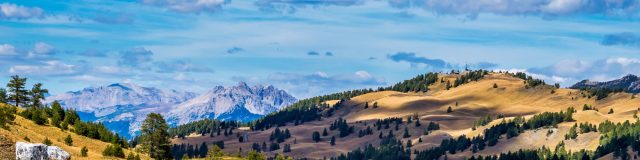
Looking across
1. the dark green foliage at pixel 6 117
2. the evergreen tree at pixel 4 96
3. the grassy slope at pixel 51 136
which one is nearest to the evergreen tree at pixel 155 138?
the grassy slope at pixel 51 136

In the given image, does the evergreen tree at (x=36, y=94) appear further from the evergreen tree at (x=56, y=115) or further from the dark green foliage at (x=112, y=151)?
the dark green foliage at (x=112, y=151)

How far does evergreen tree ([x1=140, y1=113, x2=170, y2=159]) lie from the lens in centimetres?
11625

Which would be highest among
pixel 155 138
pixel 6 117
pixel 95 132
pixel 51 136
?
pixel 6 117

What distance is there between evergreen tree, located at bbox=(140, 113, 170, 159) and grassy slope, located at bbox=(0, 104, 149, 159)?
899 centimetres

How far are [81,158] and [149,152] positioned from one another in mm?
31252

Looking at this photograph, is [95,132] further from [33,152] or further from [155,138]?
[33,152]

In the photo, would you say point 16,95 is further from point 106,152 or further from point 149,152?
point 106,152

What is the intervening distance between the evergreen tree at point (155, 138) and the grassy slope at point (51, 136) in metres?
8.99

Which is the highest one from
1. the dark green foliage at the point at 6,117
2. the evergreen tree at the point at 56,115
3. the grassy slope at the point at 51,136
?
the evergreen tree at the point at 56,115

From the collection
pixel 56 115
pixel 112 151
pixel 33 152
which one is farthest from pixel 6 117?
pixel 33 152

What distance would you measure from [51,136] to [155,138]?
71.2 feet

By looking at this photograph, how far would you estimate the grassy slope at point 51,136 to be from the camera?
8538cm

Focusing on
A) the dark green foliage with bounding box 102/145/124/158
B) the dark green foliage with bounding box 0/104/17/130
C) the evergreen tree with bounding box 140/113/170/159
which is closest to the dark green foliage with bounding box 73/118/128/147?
the evergreen tree with bounding box 140/113/170/159

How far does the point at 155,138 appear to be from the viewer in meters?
117
